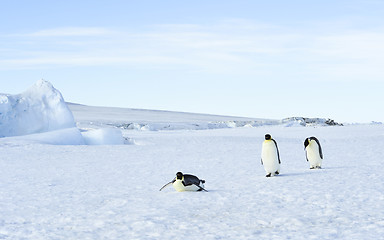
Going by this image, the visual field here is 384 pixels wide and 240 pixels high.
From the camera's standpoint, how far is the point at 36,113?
15211mm

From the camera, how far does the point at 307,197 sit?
5008 millimetres

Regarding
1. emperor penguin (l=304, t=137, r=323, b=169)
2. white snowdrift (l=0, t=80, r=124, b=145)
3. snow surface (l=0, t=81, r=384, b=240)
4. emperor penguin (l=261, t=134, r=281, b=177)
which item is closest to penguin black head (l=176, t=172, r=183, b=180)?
snow surface (l=0, t=81, r=384, b=240)

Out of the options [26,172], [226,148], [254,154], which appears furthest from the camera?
[226,148]

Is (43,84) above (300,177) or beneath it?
above

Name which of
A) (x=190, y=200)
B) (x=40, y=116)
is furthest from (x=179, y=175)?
(x=40, y=116)

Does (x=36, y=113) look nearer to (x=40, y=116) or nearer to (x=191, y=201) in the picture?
(x=40, y=116)

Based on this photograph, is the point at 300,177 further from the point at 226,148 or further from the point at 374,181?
the point at 226,148

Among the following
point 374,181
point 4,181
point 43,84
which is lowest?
point 4,181

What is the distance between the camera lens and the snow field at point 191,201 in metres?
3.84

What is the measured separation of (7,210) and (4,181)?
206 cm

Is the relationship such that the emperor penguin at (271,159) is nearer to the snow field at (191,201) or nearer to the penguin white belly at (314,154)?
the snow field at (191,201)

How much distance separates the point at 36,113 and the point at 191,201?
37.2 ft

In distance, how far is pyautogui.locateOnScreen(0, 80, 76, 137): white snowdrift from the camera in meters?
15.0

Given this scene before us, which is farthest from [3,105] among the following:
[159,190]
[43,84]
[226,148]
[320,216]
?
[320,216]
